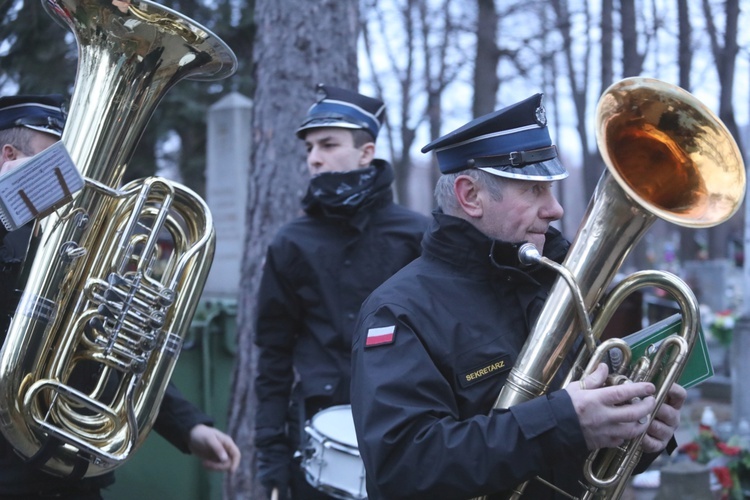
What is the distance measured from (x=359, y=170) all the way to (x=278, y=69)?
5.73 feet

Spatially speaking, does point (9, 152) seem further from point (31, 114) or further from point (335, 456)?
point (335, 456)

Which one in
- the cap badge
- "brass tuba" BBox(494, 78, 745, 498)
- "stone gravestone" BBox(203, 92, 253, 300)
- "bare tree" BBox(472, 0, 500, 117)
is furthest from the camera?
"bare tree" BBox(472, 0, 500, 117)

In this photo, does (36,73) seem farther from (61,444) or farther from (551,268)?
(551,268)

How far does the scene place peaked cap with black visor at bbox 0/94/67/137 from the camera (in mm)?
2855

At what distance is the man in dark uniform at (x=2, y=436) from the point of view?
262 cm

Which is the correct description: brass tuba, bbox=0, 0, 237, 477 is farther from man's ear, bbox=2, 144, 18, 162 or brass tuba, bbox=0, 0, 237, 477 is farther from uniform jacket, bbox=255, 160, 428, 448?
uniform jacket, bbox=255, 160, 428, 448

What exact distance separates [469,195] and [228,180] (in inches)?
340

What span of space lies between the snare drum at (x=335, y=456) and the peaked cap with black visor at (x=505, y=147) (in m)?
1.10

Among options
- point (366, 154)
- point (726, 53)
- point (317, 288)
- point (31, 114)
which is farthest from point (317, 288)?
point (726, 53)

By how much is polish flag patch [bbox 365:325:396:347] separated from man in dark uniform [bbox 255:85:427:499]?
1284mm

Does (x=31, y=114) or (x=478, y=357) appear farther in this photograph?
(x=31, y=114)

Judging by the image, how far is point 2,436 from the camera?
8.76 feet

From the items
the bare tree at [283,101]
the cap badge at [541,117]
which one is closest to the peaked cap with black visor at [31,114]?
the cap badge at [541,117]

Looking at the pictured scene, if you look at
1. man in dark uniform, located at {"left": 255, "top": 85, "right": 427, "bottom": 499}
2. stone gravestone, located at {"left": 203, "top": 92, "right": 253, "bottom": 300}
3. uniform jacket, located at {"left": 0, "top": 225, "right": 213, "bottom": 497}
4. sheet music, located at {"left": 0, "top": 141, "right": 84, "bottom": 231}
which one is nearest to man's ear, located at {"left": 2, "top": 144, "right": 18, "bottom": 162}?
uniform jacket, located at {"left": 0, "top": 225, "right": 213, "bottom": 497}
